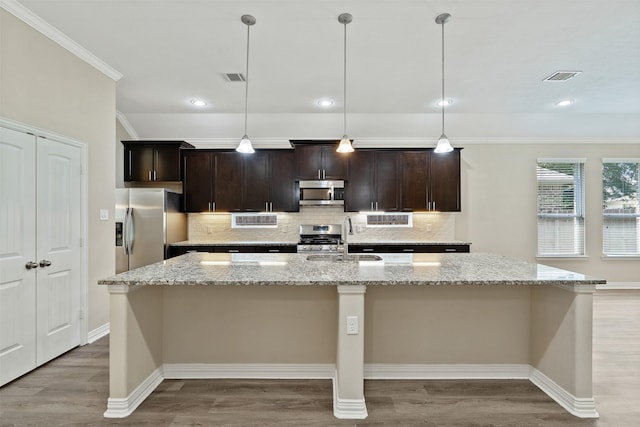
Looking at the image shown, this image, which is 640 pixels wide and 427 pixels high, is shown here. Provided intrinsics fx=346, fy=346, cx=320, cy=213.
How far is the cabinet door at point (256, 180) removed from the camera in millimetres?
5555

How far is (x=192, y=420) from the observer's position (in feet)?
7.13

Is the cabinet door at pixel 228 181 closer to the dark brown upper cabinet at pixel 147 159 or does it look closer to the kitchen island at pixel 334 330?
the dark brown upper cabinet at pixel 147 159

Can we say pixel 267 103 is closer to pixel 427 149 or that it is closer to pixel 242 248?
pixel 242 248

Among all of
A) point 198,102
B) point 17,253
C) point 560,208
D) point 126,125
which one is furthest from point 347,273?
point 560,208

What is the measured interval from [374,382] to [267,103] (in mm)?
3712

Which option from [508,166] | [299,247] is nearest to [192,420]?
[299,247]

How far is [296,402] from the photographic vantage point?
93.1 inches

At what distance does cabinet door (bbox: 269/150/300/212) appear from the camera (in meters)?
5.55

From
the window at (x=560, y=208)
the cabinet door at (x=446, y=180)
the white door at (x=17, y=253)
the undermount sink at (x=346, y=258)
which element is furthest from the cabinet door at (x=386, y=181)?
the white door at (x=17, y=253)

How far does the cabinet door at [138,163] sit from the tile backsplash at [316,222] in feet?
3.19

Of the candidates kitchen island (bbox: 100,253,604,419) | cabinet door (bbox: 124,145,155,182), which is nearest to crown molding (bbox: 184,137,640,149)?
cabinet door (bbox: 124,145,155,182)

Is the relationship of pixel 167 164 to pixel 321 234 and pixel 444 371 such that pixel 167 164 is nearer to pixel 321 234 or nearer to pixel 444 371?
pixel 321 234

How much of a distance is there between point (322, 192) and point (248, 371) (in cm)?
329

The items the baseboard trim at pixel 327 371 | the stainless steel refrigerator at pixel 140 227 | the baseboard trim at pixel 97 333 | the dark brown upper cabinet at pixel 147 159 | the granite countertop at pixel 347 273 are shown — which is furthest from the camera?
the dark brown upper cabinet at pixel 147 159
